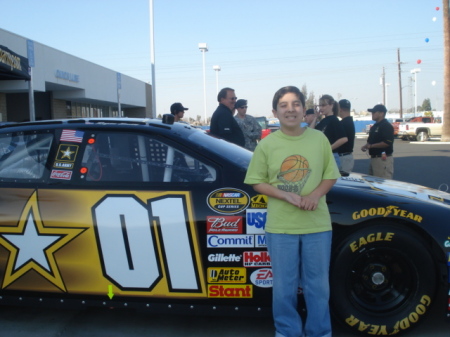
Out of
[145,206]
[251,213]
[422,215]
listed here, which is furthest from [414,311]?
[145,206]

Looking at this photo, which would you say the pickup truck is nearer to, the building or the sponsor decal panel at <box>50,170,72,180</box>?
the building

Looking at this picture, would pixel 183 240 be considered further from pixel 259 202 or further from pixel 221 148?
pixel 221 148

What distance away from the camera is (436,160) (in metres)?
16.0

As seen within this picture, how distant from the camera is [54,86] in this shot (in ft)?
72.1

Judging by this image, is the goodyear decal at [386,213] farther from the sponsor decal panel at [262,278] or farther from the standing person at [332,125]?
the standing person at [332,125]

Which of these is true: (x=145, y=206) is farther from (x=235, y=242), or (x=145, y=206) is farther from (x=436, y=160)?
(x=436, y=160)

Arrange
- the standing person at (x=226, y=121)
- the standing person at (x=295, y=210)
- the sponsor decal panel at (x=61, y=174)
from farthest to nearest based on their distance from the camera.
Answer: the standing person at (x=226, y=121) → the sponsor decal panel at (x=61, y=174) → the standing person at (x=295, y=210)

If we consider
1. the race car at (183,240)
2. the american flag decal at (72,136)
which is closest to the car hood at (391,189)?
the race car at (183,240)

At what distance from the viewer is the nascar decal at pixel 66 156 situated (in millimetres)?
3391

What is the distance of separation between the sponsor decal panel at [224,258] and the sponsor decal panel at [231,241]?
0.06 metres

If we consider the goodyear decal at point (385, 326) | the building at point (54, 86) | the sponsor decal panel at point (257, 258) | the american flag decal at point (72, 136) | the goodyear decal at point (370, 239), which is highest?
the building at point (54, 86)

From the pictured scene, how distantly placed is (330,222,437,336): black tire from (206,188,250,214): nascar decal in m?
0.67

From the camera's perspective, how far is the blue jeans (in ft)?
9.13

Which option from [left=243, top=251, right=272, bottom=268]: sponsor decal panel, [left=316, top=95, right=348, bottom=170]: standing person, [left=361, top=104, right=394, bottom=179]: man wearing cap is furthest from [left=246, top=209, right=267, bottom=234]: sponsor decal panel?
[left=361, top=104, right=394, bottom=179]: man wearing cap
